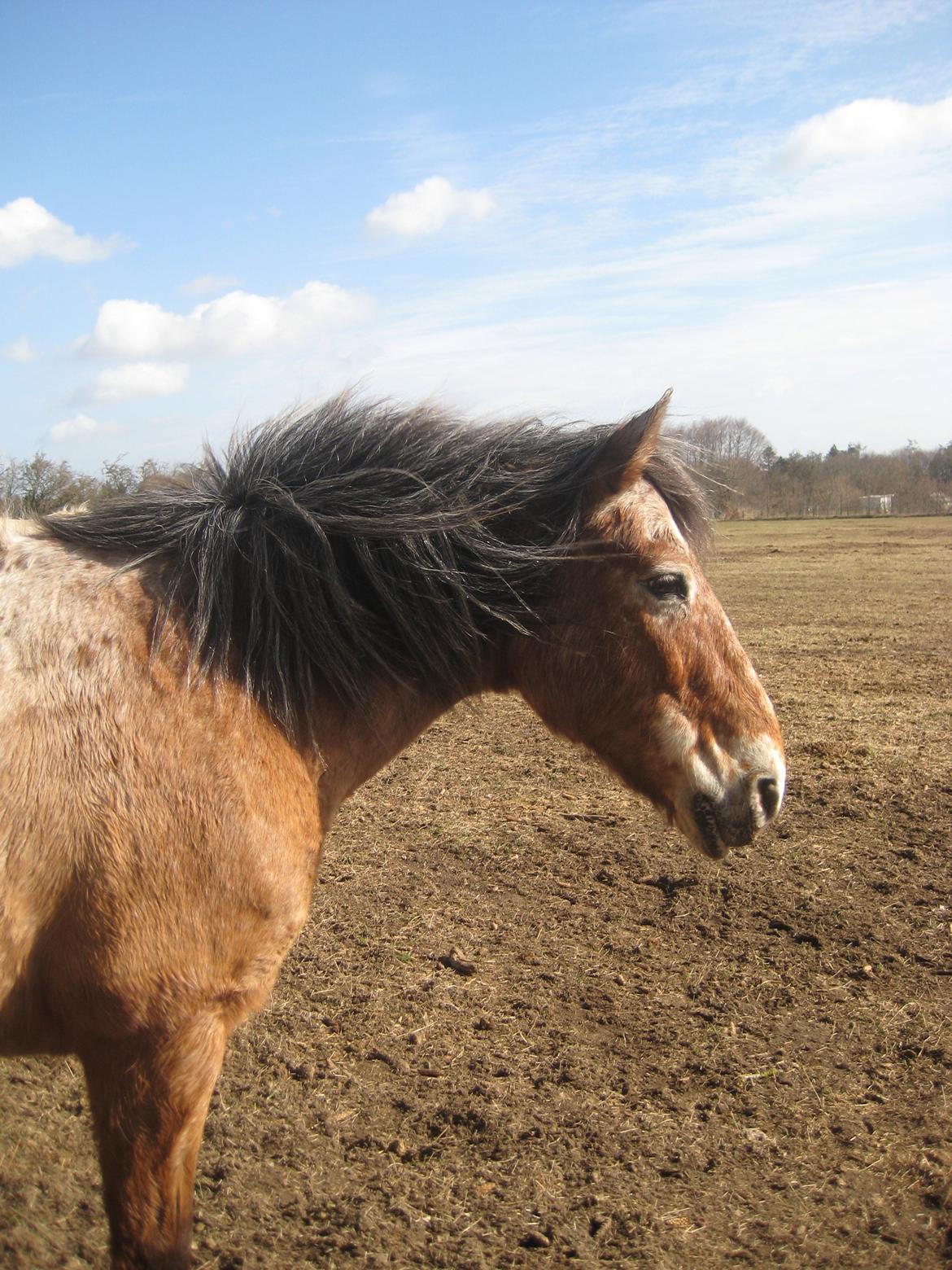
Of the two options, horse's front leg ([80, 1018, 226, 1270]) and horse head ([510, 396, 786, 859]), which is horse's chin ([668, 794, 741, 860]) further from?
horse's front leg ([80, 1018, 226, 1270])

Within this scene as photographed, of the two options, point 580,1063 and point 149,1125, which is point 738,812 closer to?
point 580,1063

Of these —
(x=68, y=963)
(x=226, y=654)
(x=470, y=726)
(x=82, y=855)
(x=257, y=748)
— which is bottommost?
(x=470, y=726)

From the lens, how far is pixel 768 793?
105 inches

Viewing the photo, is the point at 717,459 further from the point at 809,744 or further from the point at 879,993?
the point at 809,744

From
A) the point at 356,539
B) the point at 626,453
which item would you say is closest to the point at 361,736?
the point at 356,539

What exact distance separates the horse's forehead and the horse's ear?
0.12 feet

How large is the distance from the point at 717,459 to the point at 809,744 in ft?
17.3

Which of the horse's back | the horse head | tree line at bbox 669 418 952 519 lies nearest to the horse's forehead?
the horse head

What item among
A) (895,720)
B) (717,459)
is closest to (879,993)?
(717,459)

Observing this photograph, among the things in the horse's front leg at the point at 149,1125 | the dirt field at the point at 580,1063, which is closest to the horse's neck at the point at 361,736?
the dirt field at the point at 580,1063

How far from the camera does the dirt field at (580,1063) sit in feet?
9.39

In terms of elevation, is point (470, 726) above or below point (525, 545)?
below

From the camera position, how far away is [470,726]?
8.86 metres

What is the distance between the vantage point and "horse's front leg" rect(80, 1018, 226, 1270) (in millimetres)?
2061
